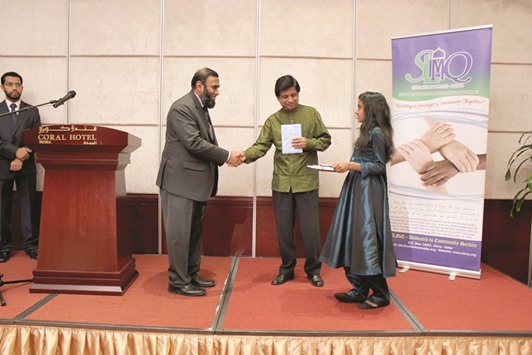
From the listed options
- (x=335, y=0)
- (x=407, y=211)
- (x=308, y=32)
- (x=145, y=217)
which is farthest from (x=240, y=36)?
(x=407, y=211)

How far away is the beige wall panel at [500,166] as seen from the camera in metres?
3.66

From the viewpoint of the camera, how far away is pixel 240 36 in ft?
11.9

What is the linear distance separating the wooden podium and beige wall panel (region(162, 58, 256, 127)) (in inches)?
46.8

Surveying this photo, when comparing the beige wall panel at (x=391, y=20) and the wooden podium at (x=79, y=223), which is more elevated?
the beige wall panel at (x=391, y=20)

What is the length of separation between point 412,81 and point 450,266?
1394 millimetres

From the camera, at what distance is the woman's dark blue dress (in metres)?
2.33

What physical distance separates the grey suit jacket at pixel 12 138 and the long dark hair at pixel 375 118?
2.66 meters

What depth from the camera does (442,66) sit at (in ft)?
10.1

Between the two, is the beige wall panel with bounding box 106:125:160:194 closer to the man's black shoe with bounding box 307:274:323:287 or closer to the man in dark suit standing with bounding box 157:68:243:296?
the man in dark suit standing with bounding box 157:68:243:296

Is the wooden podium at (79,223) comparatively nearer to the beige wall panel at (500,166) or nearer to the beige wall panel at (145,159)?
the beige wall panel at (145,159)

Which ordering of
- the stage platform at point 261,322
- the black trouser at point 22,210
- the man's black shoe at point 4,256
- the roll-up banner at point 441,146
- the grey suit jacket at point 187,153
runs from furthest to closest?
the black trouser at point 22,210
the man's black shoe at point 4,256
the roll-up banner at point 441,146
the grey suit jacket at point 187,153
the stage platform at point 261,322

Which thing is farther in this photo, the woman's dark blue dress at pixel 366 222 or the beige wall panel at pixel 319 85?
the beige wall panel at pixel 319 85

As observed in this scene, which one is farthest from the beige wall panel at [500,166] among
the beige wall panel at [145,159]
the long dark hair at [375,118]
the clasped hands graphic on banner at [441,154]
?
the beige wall panel at [145,159]

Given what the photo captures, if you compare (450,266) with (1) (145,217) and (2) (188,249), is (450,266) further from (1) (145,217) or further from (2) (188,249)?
(1) (145,217)
